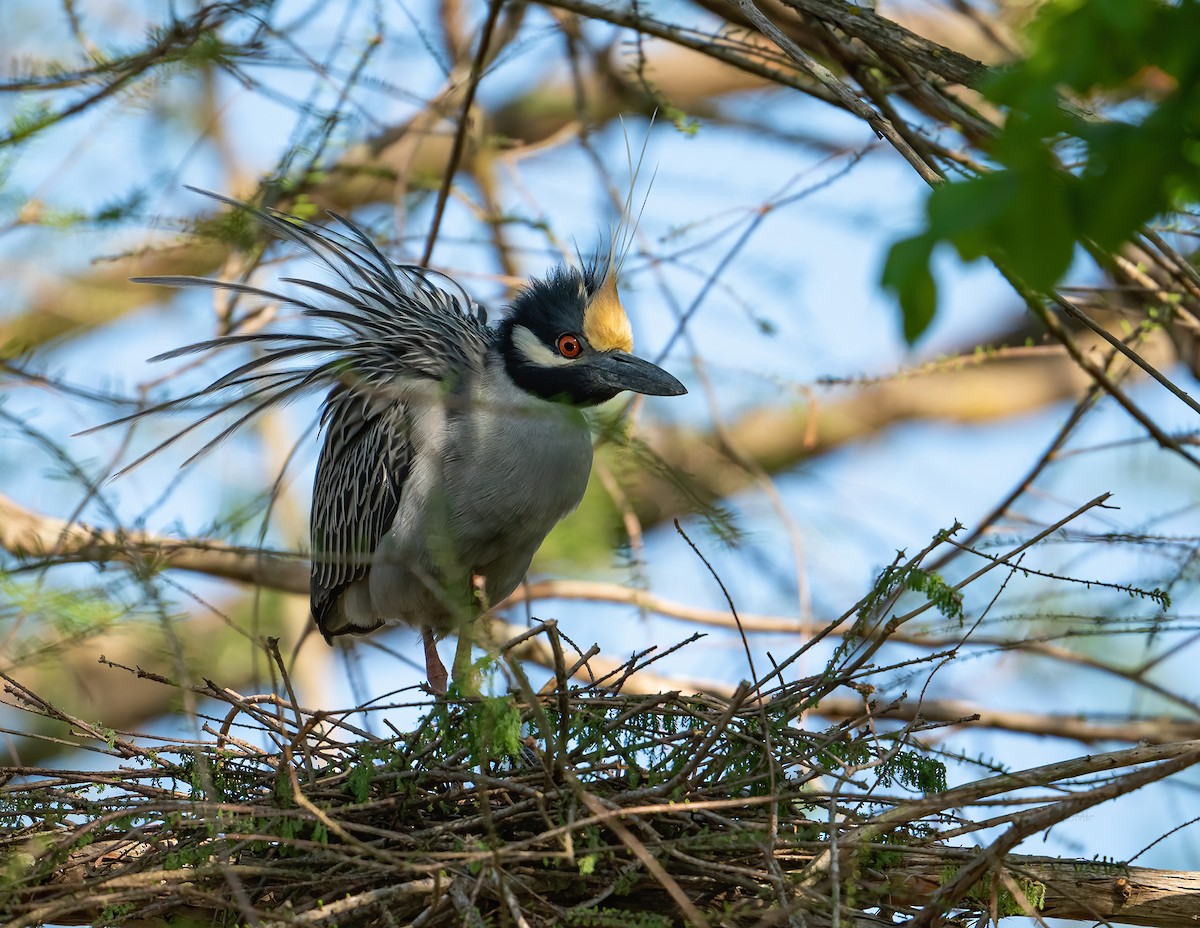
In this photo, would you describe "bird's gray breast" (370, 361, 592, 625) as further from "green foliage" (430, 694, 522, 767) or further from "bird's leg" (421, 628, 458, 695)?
"green foliage" (430, 694, 522, 767)

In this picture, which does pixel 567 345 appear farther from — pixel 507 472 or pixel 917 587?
pixel 917 587

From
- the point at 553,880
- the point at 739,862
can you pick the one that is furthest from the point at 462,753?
the point at 739,862

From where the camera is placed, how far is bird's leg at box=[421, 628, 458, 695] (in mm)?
4531

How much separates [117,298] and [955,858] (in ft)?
22.0

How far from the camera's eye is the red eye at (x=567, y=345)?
421 cm

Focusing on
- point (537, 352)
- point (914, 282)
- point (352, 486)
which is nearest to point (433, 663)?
point (352, 486)

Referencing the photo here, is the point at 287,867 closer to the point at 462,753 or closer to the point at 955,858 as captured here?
the point at 462,753

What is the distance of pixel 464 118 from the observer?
4398 millimetres

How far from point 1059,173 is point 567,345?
276 centimetres

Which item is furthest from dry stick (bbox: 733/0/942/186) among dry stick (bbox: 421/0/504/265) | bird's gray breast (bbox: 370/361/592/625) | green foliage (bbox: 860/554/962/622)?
dry stick (bbox: 421/0/504/265)

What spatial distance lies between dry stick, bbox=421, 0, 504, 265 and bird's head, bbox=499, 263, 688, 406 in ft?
2.19

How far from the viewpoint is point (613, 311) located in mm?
4258


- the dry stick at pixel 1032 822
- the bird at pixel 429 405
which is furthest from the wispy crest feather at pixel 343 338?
the dry stick at pixel 1032 822

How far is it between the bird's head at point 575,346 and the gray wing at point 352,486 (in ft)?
1.59
